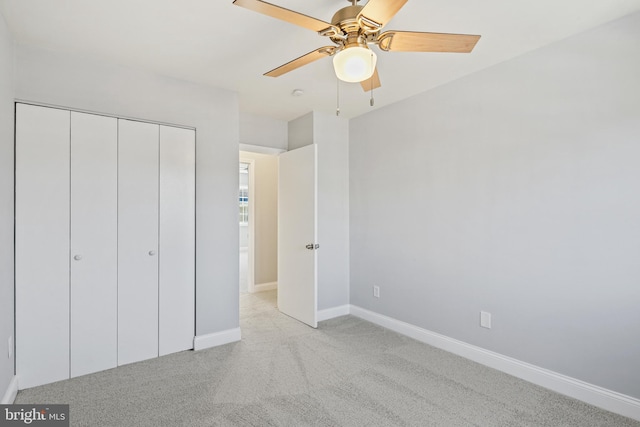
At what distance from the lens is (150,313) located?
106 inches

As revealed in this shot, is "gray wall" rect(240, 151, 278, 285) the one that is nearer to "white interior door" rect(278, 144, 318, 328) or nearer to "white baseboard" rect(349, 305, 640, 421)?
"white interior door" rect(278, 144, 318, 328)

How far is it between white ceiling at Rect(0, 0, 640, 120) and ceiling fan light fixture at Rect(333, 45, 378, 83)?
0.50 m

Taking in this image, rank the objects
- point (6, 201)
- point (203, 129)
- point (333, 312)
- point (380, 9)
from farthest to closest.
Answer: point (333, 312)
point (203, 129)
point (6, 201)
point (380, 9)

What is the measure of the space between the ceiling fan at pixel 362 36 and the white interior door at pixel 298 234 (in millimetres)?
1849

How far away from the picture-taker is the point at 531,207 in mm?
2385

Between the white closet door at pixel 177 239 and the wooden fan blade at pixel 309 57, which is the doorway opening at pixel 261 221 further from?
the wooden fan blade at pixel 309 57

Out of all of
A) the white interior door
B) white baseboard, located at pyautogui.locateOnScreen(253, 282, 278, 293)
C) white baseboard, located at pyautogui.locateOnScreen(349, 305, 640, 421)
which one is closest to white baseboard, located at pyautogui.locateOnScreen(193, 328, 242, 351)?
the white interior door

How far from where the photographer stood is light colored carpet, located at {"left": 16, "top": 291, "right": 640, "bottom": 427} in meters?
1.94

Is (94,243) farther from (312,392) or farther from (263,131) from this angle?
(263,131)

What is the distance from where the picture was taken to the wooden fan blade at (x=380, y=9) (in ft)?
4.33

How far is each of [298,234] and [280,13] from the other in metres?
2.54

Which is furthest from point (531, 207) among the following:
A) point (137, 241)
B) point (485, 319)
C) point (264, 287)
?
point (264, 287)

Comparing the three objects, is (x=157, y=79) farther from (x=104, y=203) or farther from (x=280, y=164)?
(x=280, y=164)

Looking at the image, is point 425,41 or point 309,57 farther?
point 309,57
